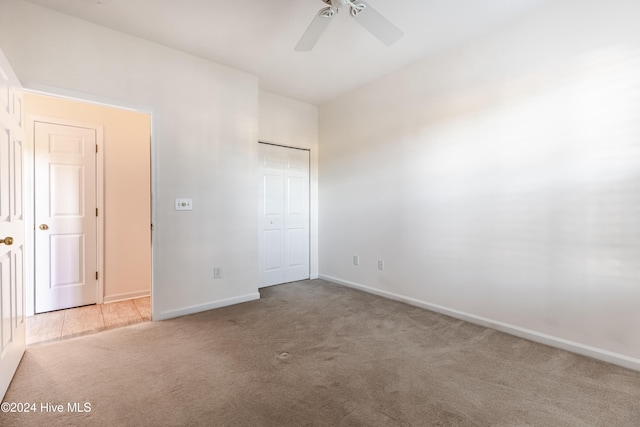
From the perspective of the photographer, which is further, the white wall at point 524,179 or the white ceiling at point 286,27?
the white ceiling at point 286,27

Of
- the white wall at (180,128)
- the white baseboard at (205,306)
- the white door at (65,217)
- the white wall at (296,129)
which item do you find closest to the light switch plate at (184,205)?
the white wall at (180,128)

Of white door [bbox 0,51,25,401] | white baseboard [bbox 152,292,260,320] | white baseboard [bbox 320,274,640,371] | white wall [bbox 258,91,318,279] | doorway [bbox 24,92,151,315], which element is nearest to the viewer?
white door [bbox 0,51,25,401]

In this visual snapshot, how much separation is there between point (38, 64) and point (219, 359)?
270 centimetres

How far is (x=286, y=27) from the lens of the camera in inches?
101

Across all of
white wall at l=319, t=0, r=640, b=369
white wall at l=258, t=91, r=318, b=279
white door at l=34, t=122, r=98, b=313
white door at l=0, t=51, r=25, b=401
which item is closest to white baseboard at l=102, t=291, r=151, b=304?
white door at l=34, t=122, r=98, b=313

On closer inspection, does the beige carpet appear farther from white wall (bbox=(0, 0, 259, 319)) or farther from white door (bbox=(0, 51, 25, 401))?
white wall (bbox=(0, 0, 259, 319))

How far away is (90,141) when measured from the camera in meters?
3.36

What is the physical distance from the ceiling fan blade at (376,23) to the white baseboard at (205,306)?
116 inches

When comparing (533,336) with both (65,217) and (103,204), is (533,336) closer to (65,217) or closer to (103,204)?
(103,204)

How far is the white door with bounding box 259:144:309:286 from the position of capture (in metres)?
4.11

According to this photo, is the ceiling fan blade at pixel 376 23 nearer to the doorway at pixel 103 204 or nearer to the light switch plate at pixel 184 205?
the light switch plate at pixel 184 205

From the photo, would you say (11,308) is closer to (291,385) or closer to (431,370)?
(291,385)

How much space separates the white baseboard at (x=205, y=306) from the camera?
9.44 ft

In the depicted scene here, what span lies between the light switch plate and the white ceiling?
1.53 meters
